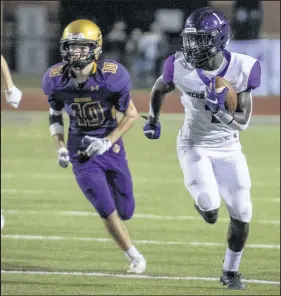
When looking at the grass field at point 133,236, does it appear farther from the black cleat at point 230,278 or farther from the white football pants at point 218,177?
the white football pants at point 218,177

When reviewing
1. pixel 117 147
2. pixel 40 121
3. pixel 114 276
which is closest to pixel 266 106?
pixel 40 121

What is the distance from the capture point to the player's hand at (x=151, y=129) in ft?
18.6

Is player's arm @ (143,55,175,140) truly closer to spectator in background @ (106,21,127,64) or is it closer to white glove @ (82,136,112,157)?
white glove @ (82,136,112,157)

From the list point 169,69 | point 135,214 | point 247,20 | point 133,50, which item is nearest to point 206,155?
point 169,69

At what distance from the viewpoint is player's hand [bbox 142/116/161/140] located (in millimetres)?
5680

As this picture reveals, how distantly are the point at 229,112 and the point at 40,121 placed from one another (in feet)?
91.9

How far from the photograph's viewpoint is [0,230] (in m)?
19.0

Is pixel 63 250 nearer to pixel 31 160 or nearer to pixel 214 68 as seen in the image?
pixel 31 160

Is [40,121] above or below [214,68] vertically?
below

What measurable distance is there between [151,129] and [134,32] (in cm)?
3271

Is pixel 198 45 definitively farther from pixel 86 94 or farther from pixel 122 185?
pixel 122 185

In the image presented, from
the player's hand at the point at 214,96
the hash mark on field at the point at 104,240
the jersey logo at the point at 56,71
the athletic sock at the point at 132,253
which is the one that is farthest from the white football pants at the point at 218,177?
the hash mark on field at the point at 104,240

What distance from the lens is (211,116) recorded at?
6129 mm

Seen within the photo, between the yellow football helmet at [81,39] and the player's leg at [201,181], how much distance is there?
1.41m
